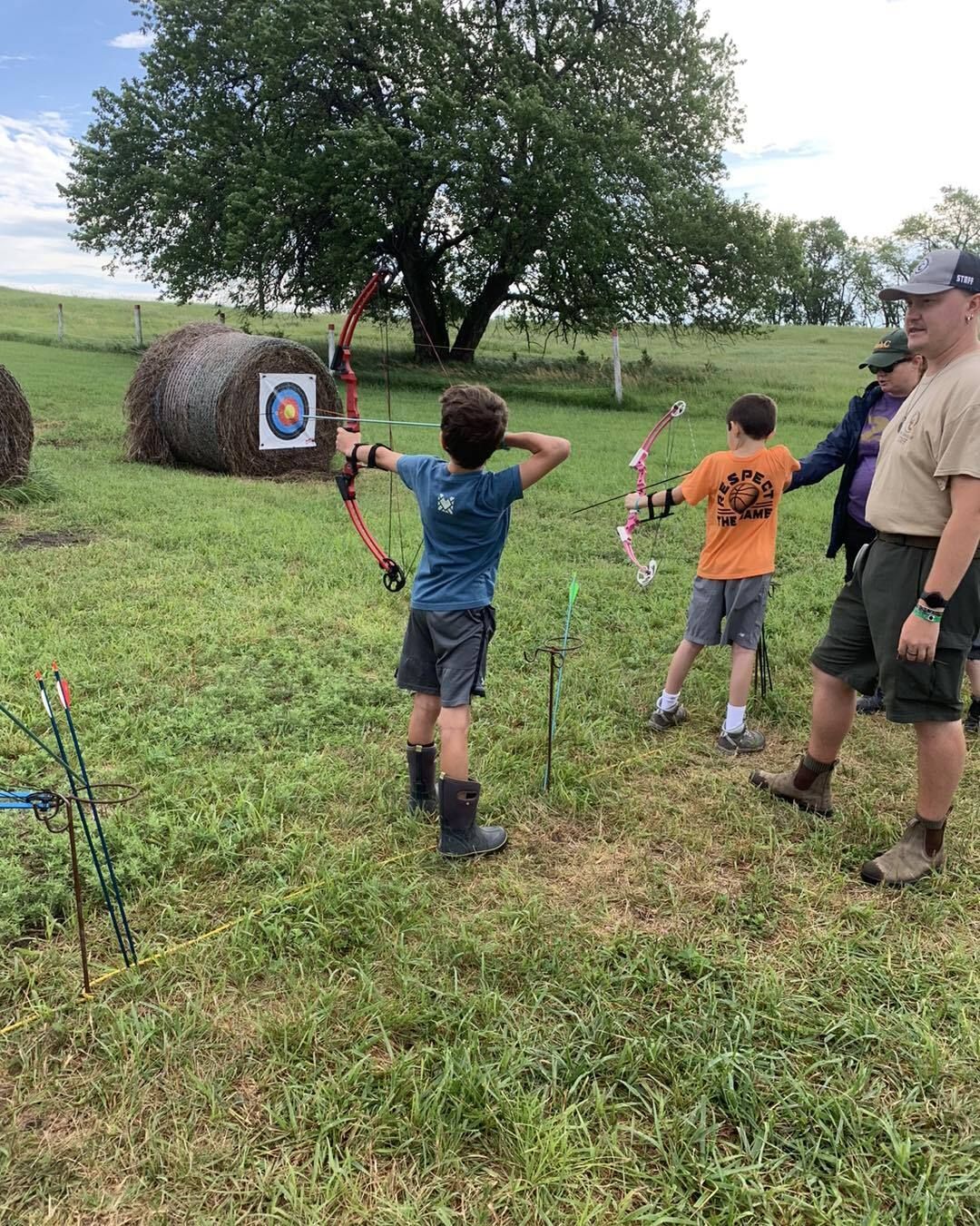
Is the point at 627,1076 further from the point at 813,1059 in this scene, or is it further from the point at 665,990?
the point at 813,1059

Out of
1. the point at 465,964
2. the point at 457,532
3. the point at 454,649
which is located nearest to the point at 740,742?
the point at 454,649

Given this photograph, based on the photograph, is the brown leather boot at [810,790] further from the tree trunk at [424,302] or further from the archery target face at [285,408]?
the tree trunk at [424,302]

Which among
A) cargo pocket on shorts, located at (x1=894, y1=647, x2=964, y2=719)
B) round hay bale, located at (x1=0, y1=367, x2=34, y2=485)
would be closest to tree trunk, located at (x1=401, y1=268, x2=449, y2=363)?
round hay bale, located at (x1=0, y1=367, x2=34, y2=485)

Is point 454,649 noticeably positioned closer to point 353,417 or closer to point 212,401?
point 353,417

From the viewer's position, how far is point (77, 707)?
11.5ft

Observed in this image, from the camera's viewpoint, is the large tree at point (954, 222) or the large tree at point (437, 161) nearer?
the large tree at point (437, 161)

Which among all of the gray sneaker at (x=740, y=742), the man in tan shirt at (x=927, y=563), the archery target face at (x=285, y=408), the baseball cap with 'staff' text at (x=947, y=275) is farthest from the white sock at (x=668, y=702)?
the archery target face at (x=285, y=408)

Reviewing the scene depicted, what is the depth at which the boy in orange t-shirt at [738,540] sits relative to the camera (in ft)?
11.4

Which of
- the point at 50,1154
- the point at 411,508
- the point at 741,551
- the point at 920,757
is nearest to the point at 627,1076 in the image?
the point at 50,1154

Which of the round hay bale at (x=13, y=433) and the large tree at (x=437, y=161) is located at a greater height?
the large tree at (x=437, y=161)

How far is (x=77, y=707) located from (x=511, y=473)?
2197 millimetres

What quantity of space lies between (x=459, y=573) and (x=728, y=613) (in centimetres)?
142

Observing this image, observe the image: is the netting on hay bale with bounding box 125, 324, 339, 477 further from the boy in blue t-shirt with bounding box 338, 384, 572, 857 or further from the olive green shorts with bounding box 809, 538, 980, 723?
the olive green shorts with bounding box 809, 538, 980, 723

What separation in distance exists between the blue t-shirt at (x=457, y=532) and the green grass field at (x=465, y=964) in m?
0.81
